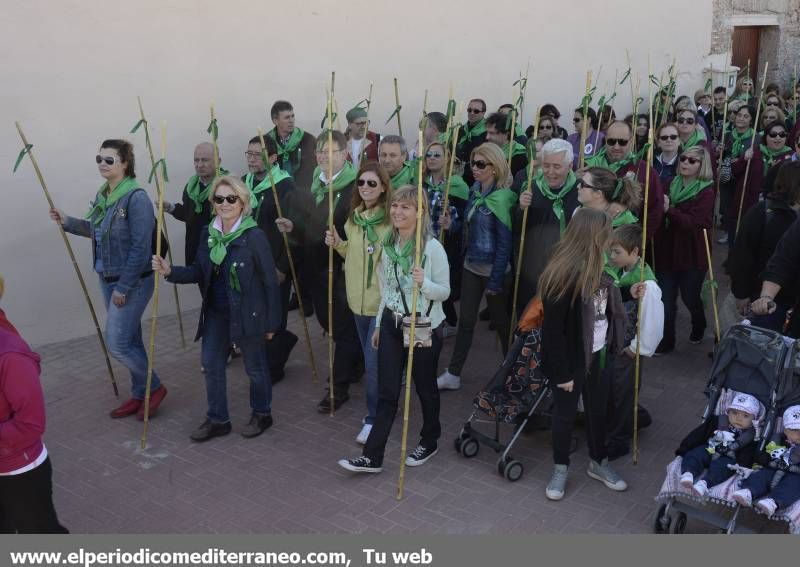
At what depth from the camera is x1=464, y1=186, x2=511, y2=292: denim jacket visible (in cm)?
604

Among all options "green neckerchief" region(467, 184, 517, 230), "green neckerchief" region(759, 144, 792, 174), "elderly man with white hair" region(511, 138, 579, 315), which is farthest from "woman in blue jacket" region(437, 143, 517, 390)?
"green neckerchief" region(759, 144, 792, 174)

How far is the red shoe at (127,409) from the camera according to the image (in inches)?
246

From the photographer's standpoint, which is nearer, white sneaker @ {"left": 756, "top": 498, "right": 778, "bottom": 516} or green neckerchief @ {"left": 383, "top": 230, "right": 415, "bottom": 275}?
white sneaker @ {"left": 756, "top": 498, "right": 778, "bottom": 516}

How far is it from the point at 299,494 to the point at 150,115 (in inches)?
180

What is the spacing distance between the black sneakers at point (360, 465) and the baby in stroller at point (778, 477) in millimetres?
2107

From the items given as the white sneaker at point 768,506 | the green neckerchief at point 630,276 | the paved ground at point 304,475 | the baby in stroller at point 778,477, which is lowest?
the paved ground at point 304,475

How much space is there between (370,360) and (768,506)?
100 inches

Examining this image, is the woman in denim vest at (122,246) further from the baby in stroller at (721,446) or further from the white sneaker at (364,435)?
the baby in stroller at (721,446)

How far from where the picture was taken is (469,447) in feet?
17.9

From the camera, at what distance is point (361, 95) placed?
9.84 metres

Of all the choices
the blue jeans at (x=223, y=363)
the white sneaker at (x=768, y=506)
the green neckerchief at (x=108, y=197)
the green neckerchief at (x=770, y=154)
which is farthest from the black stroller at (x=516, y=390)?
the green neckerchief at (x=770, y=154)

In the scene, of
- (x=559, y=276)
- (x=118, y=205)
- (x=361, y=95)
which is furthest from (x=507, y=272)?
(x=361, y=95)

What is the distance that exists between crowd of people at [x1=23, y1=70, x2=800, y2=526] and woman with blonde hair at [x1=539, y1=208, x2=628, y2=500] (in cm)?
1

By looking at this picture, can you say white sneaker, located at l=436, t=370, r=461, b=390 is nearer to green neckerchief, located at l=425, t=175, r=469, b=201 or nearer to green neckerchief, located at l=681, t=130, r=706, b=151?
green neckerchief, located at l=425, t=175, r=469, b=201
